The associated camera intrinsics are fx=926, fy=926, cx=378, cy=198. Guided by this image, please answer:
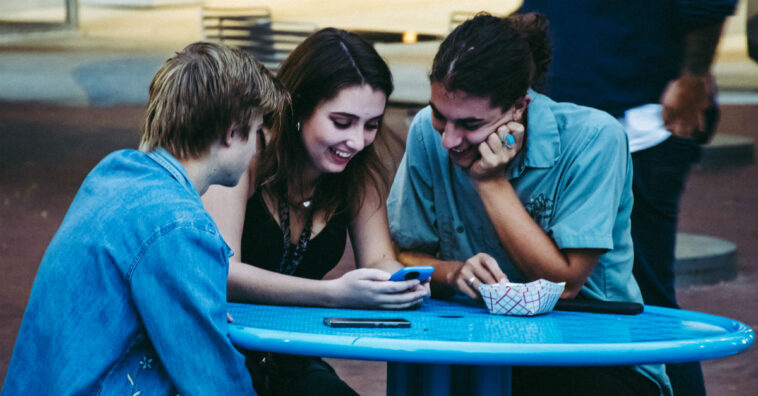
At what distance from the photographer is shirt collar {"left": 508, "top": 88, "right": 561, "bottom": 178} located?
89.8 inches

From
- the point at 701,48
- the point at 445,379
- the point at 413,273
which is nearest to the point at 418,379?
the point at 445,379

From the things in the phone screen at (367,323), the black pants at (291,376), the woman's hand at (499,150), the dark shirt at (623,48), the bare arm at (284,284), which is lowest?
the black pants at (291,376)

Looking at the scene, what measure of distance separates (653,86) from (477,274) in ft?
3.56

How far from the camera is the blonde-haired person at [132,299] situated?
67.4 inches

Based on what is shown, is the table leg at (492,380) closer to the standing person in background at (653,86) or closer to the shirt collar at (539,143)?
the shirt collar at (539,143)

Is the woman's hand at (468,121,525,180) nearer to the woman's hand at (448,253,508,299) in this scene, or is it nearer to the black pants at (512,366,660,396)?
the woman's hand at (448,253,508,299)

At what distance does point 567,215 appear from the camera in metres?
2.22

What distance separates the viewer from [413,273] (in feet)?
6.72

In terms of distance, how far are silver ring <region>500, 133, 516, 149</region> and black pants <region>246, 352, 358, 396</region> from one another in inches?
27.9

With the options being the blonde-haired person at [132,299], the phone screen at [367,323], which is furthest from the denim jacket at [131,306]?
the phone screen at [367,323]

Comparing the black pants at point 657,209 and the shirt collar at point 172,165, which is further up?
the shirt collar at point 172,165

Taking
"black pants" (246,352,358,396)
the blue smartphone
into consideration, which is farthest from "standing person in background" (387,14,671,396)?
"black pants" (246,352,358,396)

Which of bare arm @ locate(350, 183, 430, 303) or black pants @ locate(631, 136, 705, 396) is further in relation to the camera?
black pants @ locate(631, 136, 705, 396)

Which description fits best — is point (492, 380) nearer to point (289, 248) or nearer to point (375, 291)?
point (375, 291)
